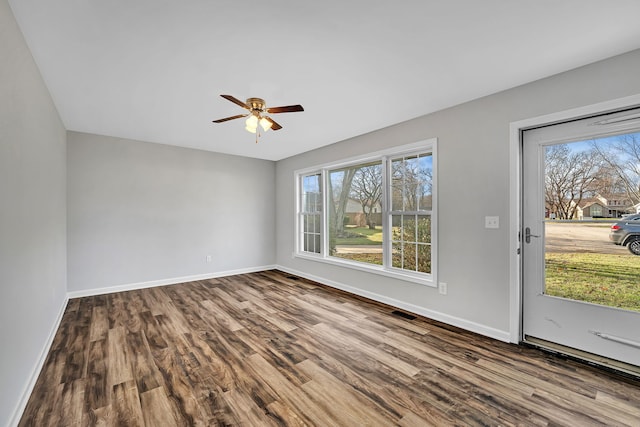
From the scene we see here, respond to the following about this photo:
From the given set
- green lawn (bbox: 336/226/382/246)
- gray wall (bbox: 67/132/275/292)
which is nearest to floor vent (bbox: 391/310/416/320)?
green lawn (bbox: 336/226/382/246)

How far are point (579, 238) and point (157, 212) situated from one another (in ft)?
18.4

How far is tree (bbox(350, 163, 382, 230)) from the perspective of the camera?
432cm

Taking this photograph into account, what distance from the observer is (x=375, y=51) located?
2.05 m

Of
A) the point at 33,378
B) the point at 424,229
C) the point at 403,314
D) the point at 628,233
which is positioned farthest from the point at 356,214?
the point at 33,378

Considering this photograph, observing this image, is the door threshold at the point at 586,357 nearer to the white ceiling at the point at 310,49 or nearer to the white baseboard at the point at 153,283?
the white ceiling at the point at 310,49

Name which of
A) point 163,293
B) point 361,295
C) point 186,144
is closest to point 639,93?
point 361,295

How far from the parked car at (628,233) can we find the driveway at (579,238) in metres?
0.03

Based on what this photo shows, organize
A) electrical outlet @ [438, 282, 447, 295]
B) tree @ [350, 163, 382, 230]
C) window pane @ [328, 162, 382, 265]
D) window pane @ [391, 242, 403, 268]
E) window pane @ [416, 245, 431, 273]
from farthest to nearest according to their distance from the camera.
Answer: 1. window pane @ [328, 162, 382, 265]
2. tree @ [350, 163, 382, 230]
3. window pane @ [391, 242, 403, 268]
4. window pane @ [416, 245, 431, 273]
5. electrical outlet @ [438, 282, 447, 295]

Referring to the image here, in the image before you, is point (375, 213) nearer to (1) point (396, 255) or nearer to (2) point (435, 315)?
(1) point (396, 255)

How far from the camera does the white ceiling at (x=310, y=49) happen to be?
164 centimetres

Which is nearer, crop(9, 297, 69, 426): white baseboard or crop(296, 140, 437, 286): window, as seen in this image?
crop(9, 297, 69, 426): white baseboard

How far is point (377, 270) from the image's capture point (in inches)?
151

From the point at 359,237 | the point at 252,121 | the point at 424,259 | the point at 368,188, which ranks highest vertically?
the point at 252,121

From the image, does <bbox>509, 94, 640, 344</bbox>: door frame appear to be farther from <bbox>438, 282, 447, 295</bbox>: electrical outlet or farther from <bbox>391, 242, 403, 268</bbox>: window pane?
<bbox>391, 242, 403, 268</bbox>: window pane
